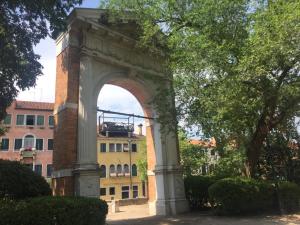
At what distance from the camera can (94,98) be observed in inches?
558

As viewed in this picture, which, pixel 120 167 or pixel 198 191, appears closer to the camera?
pixel 198 191

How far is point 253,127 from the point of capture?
1455cm

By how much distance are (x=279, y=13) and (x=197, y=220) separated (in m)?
7.97

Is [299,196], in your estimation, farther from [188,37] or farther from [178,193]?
[188,37]

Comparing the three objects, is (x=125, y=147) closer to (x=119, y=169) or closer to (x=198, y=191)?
(x=119, y=169)

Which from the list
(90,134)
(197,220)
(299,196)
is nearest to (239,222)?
(197,220)

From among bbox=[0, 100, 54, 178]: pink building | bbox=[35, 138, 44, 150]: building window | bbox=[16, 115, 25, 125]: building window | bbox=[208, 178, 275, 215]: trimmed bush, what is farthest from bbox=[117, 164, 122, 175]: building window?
bbox=[208, 178, 275, 215]: trimmed bush

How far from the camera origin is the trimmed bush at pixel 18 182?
9227 mm

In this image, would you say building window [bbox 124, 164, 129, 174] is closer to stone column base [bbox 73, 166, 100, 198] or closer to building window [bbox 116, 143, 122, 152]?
building window [bbox 116, 143, 122, 152]

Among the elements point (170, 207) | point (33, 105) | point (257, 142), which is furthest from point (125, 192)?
point (257, 142)

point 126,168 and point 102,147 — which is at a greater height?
point 102,147

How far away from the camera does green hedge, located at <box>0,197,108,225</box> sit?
26.6 ft

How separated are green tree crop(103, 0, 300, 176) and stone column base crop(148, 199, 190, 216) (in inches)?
155

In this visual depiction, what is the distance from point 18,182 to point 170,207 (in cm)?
803
